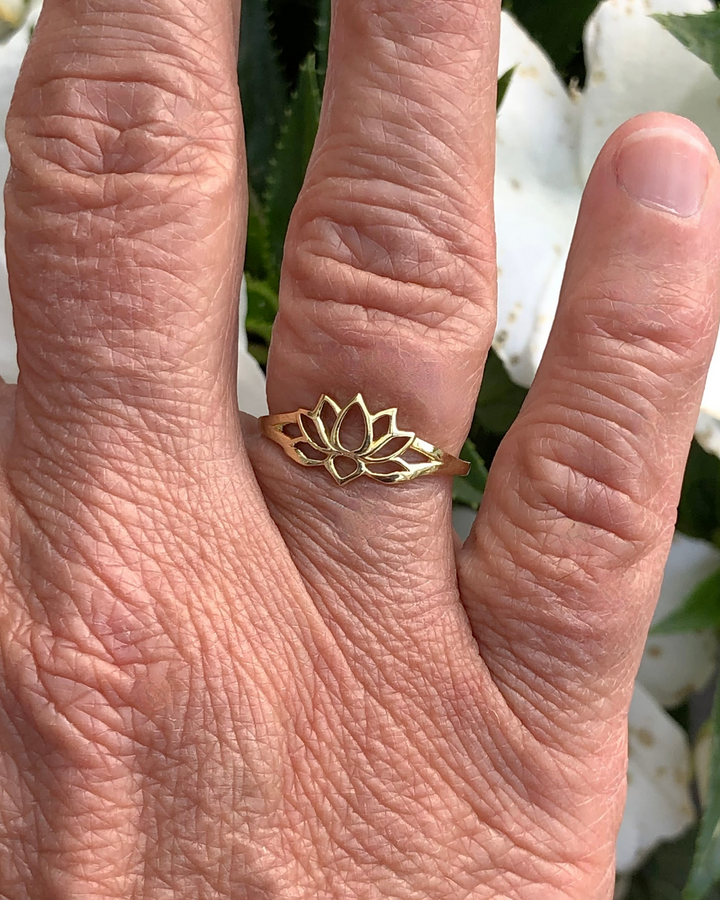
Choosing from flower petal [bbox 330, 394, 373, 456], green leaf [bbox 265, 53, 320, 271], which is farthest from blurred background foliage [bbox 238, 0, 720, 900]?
flower petal [bbox 330, 394, 373, 456]

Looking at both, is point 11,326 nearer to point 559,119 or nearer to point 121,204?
point 121,204

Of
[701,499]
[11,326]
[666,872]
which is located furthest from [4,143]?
[666,872]

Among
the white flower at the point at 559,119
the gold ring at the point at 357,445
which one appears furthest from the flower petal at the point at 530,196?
the gold ring at the point at 357,445

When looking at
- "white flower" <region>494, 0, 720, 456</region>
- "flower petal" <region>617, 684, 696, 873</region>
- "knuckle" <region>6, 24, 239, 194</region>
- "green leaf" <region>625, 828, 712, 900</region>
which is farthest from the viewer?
"green leaf" <region>625, 828, 712, 900</region>

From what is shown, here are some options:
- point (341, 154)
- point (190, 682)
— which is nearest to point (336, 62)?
point (341, 154)

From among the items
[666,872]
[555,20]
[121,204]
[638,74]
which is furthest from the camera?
[666,872]

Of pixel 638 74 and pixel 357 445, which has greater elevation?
pixel 638 74

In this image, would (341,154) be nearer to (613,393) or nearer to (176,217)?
(176,217)

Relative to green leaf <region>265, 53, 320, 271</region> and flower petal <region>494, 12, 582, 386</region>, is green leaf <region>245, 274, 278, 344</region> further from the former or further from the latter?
flower petal <region>494, 12, 582, 386</region>
